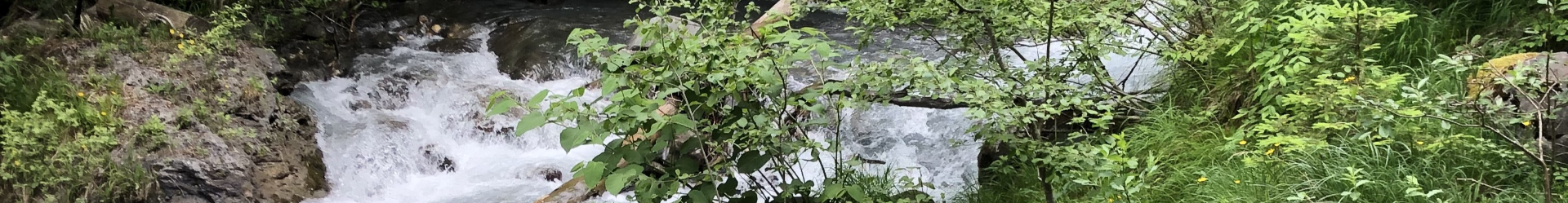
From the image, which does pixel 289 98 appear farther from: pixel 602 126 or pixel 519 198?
pixel 602 126

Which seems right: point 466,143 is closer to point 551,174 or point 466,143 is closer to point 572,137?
point 551,174

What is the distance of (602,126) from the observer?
1.92 m

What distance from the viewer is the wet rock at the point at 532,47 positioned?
6707 mm

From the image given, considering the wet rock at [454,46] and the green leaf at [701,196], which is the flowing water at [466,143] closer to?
the wet rock at [454,46]

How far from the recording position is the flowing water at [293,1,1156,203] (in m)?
4.60

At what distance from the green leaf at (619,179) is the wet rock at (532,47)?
4.55m

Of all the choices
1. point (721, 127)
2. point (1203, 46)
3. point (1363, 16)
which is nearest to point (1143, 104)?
point (1203, 46)

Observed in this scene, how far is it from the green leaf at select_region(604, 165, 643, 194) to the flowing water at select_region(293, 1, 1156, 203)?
Answer: 2.08m

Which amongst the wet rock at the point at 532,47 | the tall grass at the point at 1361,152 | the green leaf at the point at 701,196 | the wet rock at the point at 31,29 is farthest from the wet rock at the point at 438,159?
the green leaf at the point at 701,196

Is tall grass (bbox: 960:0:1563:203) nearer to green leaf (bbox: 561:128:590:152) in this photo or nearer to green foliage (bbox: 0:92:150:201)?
green leaf (bbox: 561:128:590:152)

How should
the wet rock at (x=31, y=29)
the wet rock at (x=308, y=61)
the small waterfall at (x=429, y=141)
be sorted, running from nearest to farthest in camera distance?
the small waterfall at (x=429, y=141) < the wet rock at (x=31, y=29) < the wet rock at (x=308, y=61)

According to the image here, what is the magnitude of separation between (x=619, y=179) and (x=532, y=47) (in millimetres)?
5774

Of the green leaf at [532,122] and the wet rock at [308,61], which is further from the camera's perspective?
the wet rock at [308,61]

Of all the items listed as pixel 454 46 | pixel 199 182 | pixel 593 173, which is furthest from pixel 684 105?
pixel 454 46
